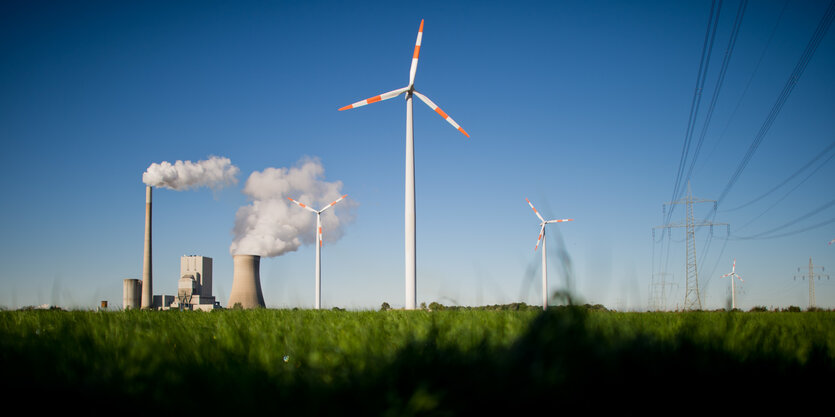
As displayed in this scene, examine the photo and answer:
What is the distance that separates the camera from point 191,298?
7562 centimetres

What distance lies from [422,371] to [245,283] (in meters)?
55.2

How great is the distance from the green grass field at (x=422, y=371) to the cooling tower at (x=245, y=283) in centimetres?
5217

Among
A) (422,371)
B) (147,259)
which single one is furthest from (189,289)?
(422,371)

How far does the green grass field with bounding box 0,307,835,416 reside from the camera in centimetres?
291

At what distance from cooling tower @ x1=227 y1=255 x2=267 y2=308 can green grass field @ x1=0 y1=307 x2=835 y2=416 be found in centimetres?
5217

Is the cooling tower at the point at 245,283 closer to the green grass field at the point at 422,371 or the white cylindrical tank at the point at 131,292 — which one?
the white cylindrical tank at the point at 131,292

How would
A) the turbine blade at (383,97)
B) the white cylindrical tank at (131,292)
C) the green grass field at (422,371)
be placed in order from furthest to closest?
1. the white cylindrical tank at (131,292)
2. the turbine blade at (383,97)
3. the green grass field at (422,371)

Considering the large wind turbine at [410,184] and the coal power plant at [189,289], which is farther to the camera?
the coal power plant at [189,289]

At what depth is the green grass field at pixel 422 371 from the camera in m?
2.91

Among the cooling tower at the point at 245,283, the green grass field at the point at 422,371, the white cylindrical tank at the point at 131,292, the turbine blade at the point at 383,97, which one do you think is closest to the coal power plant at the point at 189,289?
the white cylindrical tank at the point at 131,292

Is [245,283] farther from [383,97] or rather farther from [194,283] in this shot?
[383,97]

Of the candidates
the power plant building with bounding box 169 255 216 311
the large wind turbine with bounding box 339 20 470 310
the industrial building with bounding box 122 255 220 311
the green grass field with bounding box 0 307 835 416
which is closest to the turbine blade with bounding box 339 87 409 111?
the large wind turbine with bounding box 339 20 470 310

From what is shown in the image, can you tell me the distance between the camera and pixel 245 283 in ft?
181

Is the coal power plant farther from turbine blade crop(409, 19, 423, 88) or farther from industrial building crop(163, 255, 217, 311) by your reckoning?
turbine blade crop(409, 19, 423, 88)
